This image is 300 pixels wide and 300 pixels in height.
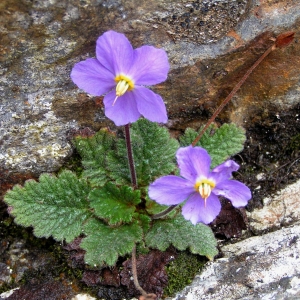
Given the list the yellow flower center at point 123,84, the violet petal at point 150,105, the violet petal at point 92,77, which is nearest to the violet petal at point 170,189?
the violet petal at point 150,105

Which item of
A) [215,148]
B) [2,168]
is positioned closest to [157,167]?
[215,148]

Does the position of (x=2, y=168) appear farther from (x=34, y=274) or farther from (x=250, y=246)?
(x=250, y=246)

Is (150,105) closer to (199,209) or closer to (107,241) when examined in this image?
(199,209)

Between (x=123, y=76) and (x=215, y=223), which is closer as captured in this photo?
(x=123, y=76)

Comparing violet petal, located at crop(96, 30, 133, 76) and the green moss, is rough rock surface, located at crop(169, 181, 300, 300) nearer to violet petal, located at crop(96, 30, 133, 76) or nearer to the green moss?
the green moss

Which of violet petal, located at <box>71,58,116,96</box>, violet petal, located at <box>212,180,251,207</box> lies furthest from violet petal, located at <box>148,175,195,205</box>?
violet petal, located at <box>71,58,116,96</box>

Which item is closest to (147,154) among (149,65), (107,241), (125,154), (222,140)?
(125,154)
